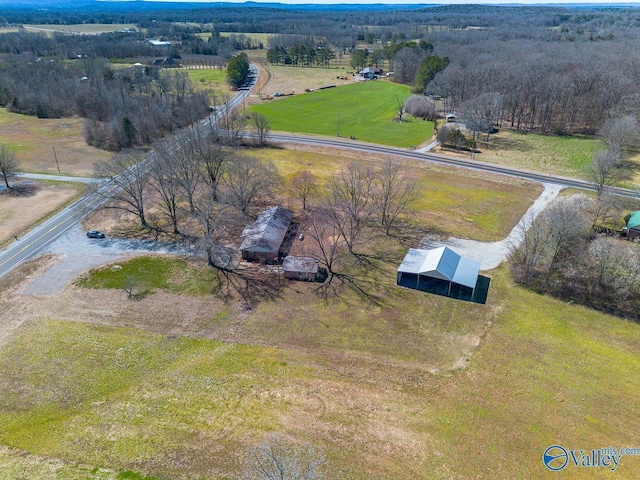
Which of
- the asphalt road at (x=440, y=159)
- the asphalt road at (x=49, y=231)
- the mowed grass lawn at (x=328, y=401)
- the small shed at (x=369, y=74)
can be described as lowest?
the mowed grass lawn at (x=328, y=401)

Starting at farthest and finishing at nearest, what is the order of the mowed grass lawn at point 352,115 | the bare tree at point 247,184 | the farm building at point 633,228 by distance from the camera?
the mowed grass lawn at point 352,115 → the bare tree at point 247,184 → the farm building at point 633,228

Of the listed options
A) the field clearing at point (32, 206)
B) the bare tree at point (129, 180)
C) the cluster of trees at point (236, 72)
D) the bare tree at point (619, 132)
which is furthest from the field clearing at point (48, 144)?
the bare tree at point (619, 132)

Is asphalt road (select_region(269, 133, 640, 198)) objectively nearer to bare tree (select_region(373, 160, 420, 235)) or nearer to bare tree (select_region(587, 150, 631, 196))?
bare tree (select_region(587, 150, 631, 196))

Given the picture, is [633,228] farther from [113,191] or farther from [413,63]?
[413,63]

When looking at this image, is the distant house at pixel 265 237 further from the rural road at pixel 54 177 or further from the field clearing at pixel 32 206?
the rural road at pixel 54 177

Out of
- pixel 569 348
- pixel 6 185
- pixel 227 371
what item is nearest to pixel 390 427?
pixel 227 371

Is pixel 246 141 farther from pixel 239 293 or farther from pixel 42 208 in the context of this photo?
pixel 239 293
